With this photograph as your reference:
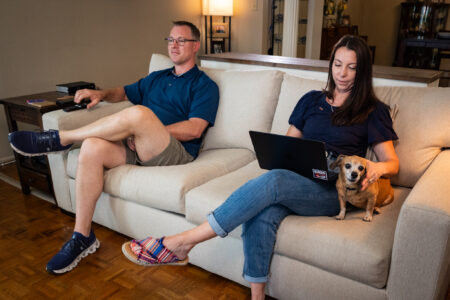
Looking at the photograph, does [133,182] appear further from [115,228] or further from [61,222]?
[61,222]

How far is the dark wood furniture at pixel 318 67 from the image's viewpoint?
192 cm

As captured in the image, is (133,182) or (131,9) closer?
(133,182)

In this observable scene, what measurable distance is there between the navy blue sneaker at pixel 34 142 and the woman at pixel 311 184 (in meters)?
0.71

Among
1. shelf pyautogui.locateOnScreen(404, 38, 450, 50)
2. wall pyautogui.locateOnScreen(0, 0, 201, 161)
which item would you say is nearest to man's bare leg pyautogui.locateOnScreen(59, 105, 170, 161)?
wall pyautogui.locateOnScreen(0, 0, 201, 161)

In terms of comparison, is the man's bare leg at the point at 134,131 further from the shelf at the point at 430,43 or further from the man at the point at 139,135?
the shelf at the point at 430,43

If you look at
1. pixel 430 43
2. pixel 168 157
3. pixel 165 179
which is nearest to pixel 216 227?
pixel 165 179

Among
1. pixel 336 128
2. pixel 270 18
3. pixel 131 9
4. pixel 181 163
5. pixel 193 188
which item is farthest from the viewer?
pixel 270 18

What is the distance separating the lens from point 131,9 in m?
3.80

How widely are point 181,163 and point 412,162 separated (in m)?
1.06

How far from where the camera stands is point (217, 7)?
4488mm

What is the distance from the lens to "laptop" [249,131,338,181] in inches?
52.1

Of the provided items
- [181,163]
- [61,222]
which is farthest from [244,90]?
[61,222]

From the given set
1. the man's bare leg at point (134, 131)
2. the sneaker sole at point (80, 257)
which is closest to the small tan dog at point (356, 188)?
the man's bare leg at point (134, 131)

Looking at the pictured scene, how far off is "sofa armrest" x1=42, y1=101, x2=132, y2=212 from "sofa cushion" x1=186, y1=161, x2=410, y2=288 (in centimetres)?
100
